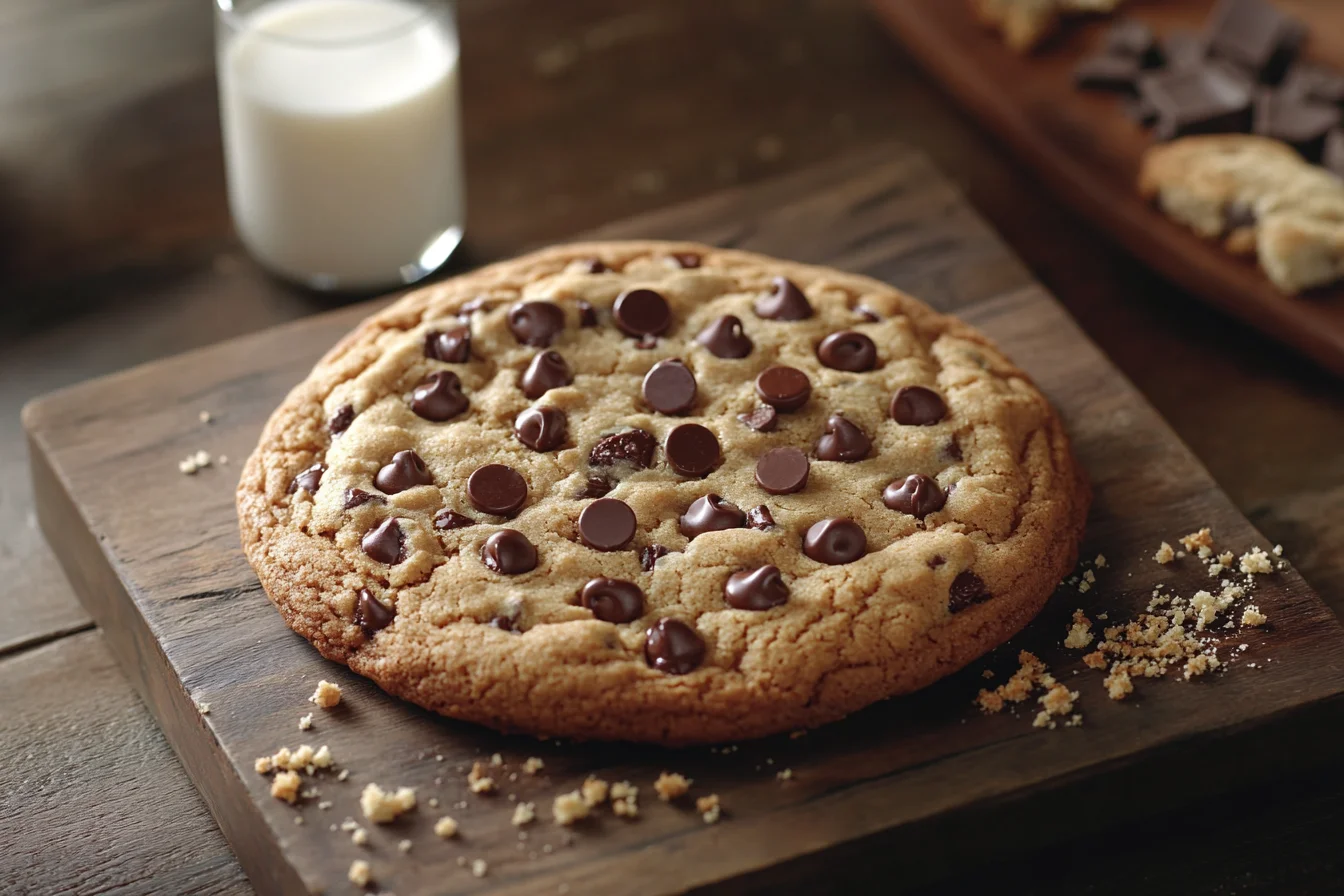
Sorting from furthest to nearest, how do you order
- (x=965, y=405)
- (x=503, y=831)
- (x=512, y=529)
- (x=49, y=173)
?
(x=49, y=173), (x=965, y=405), (x=512, y=529), (x=503, y=831)

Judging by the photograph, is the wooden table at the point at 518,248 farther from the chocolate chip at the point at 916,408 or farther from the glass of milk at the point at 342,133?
the chocolate chip at the point at 916,408

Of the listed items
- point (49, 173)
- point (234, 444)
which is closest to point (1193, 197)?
point (234, 444)

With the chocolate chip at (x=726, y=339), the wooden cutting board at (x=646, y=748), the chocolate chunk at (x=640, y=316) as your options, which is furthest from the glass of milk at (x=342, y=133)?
the chocolate chip at (x=726, y=339)

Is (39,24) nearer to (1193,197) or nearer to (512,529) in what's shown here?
(512,529)

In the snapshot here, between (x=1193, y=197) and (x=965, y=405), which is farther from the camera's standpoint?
(x=1193, y=197)

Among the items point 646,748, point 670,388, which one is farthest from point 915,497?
point 646,748
